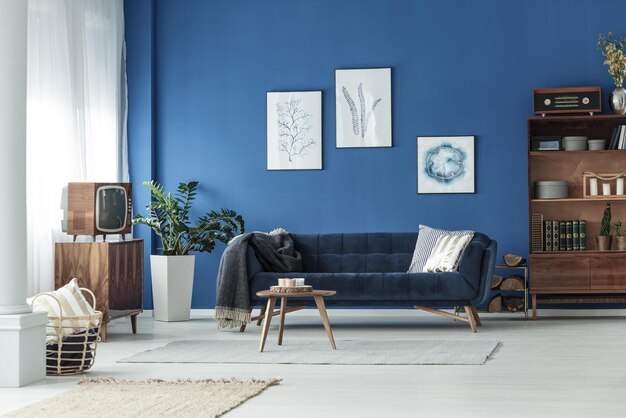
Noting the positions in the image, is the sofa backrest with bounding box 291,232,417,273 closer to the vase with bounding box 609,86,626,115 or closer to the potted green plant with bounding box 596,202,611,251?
the potted green plant with bounding box 596,202,611,251

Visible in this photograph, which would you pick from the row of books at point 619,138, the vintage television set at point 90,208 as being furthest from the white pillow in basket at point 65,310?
the row of books at point 619,138

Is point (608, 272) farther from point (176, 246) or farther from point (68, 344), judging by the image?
point (68, 344)

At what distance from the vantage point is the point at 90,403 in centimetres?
429

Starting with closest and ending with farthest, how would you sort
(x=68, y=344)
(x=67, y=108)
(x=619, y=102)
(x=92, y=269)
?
(x=68, y=344), (x=92, y=269), (x=67, y=108), (x=619, y=102)

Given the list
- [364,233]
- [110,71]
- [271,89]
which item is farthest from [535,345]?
[110,71]

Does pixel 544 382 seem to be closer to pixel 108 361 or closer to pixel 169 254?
pixel 108 361

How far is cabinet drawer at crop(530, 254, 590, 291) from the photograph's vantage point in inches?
320

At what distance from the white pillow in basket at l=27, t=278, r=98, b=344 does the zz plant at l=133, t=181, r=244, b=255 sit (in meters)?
2.83

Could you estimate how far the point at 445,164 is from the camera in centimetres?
862

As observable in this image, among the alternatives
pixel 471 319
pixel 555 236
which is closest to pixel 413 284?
pixel 471 319

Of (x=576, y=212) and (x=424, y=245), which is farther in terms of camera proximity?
(x=576, y=212)

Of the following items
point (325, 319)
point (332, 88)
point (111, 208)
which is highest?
point (332, 88)

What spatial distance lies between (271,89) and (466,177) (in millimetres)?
1907

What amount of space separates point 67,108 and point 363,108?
256cm
